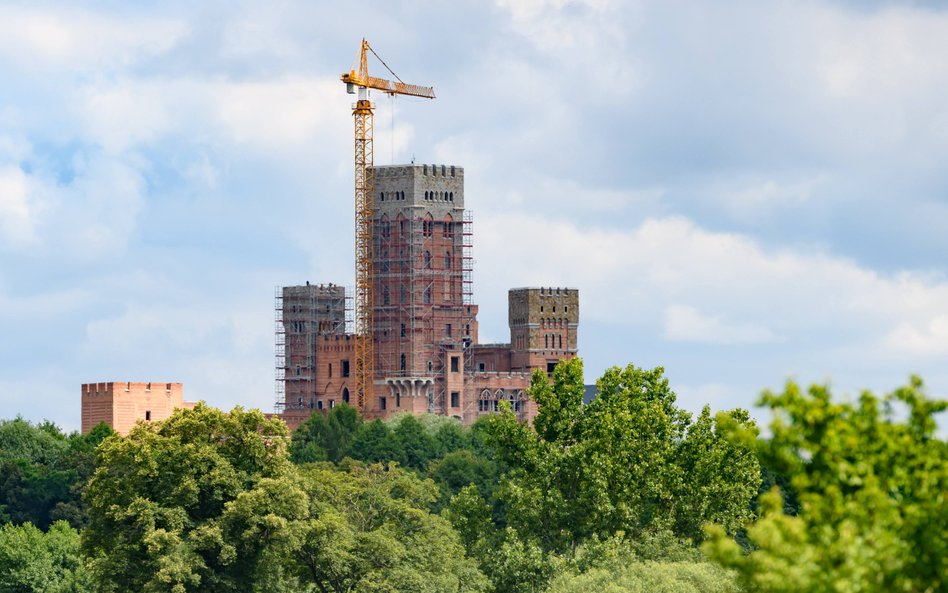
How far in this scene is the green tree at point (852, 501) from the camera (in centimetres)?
3020

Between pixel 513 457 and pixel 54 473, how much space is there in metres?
69.8

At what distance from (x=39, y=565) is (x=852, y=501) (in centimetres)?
8955

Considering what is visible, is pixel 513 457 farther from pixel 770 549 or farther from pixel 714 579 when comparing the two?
pixel 770 549

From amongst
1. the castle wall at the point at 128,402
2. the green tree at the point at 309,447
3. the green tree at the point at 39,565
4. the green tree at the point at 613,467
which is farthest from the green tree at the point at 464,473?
the green tree at the point at 613,467

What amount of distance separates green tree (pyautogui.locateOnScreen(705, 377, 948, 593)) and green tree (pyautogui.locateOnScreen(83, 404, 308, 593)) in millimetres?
47481

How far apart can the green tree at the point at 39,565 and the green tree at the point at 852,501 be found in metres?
83.3

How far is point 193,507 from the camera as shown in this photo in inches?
3246

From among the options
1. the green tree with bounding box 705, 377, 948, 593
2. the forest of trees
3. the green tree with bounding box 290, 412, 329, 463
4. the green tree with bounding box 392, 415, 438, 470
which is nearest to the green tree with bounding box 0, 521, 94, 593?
the forest of trees

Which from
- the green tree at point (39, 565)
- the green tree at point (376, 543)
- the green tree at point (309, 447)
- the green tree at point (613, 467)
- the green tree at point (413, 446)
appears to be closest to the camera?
the green tree at point (376, 543)

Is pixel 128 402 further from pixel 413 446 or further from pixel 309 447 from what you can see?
pixel 413 446

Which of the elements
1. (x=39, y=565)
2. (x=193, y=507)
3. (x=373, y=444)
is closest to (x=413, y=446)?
(x=373, y=444)

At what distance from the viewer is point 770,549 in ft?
99.9

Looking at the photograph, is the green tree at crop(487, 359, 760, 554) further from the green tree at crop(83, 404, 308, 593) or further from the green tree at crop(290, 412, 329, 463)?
the green tree at crop(290, 412, 329, 463)

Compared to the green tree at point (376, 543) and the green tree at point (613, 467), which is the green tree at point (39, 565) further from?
the green tree at point (613, 467)
